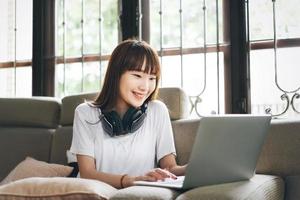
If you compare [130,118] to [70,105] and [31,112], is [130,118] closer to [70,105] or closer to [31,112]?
[70,105]

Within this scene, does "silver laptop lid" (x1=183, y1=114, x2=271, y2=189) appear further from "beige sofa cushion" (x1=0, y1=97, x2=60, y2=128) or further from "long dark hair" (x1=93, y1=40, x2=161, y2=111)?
"beige sofa cushion" (x1=0, y1=97, x2=60, y2=128)

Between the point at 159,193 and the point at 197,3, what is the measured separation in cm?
173

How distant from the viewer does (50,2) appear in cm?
330

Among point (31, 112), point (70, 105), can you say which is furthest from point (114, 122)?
point (31, 112)

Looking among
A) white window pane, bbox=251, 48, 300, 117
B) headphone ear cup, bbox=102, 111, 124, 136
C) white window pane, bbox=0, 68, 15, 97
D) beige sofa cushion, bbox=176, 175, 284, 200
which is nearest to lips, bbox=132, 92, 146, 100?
headphone ear cup, bbox=102, 111, 124, 136

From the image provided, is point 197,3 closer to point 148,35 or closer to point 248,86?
point 148,35

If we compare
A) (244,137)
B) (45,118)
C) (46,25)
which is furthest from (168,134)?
(46,25)

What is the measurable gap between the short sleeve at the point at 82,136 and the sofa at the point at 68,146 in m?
0.19

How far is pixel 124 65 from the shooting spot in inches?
78.7

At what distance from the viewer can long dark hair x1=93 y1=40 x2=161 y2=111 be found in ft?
6.51

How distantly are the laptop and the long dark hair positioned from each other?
0.62 meters

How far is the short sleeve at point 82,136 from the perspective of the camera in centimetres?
193

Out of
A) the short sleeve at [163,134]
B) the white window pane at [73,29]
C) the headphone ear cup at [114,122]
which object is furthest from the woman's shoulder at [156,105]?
the white window pane at [73,29]

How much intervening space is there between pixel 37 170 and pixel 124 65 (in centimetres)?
65
